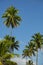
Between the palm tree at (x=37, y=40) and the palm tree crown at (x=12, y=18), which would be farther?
the palm tree at (x=37, y=40)

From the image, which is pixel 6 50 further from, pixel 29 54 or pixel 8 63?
pixel 29 54

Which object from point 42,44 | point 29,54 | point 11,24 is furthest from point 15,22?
point 29,54

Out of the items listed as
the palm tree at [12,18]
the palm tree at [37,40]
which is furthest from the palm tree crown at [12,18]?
the palm tree at [37,40]

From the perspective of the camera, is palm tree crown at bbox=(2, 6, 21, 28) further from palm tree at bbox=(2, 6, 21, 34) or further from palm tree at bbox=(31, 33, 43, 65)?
palm tree at bbox=(31, 33, 43, 65)

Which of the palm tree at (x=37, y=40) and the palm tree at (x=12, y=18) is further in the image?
the palm tree at (x=37, y=40)

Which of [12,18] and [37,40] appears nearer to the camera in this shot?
[12,18]

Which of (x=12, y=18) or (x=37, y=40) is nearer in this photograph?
(x=12, y=18)

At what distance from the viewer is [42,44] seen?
95.2 metres

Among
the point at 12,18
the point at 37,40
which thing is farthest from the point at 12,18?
the point at 37,40

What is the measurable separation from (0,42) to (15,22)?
3057cm

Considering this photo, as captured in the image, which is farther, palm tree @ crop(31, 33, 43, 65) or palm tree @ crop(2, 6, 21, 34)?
palm tree @ crop(31, 33, 43, 65)

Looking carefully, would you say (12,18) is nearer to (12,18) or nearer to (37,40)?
(12,18)

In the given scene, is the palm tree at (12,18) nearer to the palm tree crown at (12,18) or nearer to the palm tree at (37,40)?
the palm tree crown at (12,18)

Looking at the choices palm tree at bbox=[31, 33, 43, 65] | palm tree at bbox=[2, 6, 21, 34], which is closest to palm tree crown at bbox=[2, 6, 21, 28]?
palm tree at bbox=[2, 6, 21, 34]
